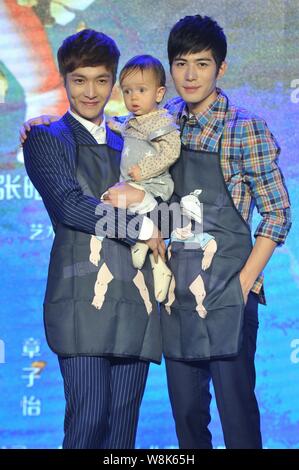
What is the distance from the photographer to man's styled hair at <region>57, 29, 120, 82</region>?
293 centimetres

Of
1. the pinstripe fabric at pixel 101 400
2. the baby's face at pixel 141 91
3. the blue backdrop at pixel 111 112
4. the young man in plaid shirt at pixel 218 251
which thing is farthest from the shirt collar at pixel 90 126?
the blue backdrop at pixel 111 112

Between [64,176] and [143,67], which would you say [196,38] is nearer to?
[143,67]

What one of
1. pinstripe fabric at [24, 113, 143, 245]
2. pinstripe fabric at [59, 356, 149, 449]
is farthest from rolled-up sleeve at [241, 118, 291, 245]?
pinstripe fabric at [59, 356, 149, 449]

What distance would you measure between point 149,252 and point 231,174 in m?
0.32

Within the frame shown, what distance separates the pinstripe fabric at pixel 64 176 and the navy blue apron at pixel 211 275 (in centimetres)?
19

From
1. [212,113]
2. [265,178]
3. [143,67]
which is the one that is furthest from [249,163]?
[143,67]

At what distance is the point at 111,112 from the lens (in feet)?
13.3

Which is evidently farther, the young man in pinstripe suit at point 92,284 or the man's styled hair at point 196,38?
the man's styled hair at point 196,38

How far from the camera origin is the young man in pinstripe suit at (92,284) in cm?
284

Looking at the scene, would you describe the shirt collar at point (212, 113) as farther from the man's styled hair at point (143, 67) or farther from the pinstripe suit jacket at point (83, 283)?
the pinstripe suit jacket at point (83, 283)

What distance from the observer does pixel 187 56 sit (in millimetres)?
2947

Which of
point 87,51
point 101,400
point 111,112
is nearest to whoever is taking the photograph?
point 101,400

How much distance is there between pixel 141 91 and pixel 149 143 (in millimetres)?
152

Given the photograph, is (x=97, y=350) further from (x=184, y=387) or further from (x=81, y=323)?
(x=184, y=387)
